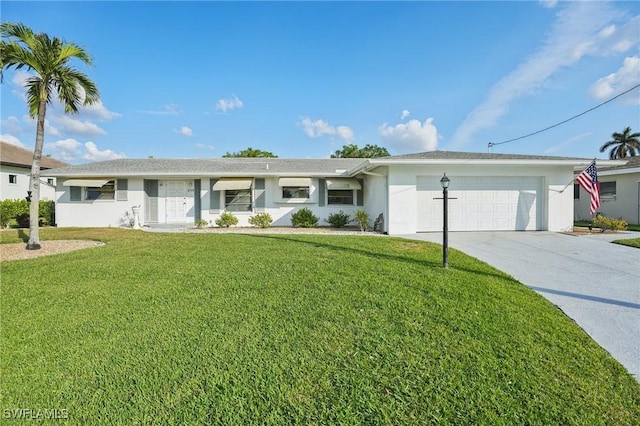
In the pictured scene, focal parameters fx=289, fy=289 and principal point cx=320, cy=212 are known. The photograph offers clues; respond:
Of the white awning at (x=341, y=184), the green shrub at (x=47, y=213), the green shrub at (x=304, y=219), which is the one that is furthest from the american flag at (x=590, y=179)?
the green shrub at (x=47, y=213)

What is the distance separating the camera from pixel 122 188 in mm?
17688

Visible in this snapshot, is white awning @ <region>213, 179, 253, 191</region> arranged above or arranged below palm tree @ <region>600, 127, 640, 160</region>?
below

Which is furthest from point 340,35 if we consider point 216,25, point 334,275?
point 334,275

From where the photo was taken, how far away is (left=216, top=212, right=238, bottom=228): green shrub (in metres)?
17.2

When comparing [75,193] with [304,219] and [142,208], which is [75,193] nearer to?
[142,208]

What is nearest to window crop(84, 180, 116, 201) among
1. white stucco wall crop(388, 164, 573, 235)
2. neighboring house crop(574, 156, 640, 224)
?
white stucco wall crop(388, 164, 573, 235)

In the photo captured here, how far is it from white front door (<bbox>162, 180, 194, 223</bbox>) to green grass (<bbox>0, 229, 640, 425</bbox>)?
39.9 ft

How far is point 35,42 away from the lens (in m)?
9.55

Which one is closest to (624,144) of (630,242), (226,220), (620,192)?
(620,192)

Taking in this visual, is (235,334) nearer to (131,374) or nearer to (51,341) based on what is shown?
(131,374)

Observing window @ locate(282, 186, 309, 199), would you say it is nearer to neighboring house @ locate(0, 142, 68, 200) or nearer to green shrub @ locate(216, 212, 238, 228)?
green shrub @ locate(216, 212, 238, 228)

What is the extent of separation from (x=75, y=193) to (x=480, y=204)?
22821 millimetres

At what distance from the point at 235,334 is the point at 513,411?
10.2ft

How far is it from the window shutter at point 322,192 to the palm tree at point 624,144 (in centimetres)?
4640
